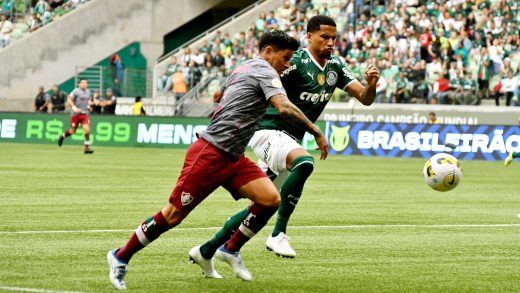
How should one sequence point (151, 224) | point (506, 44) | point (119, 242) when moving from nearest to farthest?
1. point (151, 224)
2. point (119, 242)
3. point (506, 44)

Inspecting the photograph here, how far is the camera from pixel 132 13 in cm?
5291

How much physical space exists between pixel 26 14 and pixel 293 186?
43.3m

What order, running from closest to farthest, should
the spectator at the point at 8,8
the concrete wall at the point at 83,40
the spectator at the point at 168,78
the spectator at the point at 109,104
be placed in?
the spectator at the point at 109,104 → the spectator at the point at 168,78 → the concrete wall at the point at 83,40 → the spectator at the point at 8,8

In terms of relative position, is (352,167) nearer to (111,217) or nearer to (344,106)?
(344,106)

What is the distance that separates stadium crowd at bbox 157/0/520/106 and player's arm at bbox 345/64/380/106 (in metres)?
26.6

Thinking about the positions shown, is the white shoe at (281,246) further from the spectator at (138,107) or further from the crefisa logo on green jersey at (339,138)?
the spectator at (138,107)

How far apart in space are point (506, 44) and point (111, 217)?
2691 centimetres

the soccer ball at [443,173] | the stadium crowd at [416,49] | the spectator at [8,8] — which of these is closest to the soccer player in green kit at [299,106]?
the soccer ball at [443,173]

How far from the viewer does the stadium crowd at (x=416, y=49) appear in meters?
38.8

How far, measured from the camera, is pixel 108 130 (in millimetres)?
41000

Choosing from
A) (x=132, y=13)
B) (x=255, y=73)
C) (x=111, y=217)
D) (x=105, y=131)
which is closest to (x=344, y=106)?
(x=105, y=131)

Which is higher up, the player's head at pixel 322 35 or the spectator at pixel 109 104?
the player's head at pixel 322 35

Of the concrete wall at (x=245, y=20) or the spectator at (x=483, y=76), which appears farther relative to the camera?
the concrete wall at (x=245, y=20)

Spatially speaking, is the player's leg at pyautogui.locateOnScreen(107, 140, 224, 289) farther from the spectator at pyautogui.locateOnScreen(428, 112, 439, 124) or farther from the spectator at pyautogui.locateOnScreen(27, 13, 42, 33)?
the spectator at pyautogui.locateOnScreen(27, 13, 42, 33)
